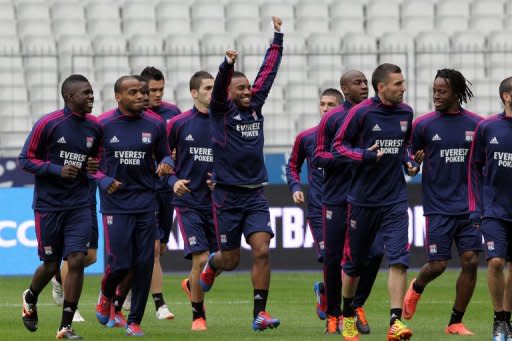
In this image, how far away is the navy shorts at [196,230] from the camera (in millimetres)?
14680

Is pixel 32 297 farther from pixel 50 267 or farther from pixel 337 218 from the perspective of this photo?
pixel 337 218

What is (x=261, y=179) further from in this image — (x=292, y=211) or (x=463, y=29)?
(x=463, y=29)

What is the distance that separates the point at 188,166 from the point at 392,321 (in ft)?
12.8

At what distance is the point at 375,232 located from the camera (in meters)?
12.6

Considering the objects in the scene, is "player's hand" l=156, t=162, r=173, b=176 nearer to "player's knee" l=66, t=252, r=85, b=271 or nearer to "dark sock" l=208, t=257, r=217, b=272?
"player's knee" l=66, t=252, r=85, b=271

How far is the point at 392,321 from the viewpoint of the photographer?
1176 cm

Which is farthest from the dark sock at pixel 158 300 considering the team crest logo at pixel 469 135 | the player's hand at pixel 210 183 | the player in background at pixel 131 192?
the team crest logo at pixel 469 135

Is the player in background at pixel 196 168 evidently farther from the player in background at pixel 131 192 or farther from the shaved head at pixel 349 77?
the shaved head at pixel 349 77

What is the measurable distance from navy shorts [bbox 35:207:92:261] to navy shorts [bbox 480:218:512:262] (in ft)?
12.0

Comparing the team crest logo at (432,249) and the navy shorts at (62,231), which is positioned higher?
the navy shorts at (62,231)

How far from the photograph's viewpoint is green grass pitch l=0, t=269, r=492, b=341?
523 inches

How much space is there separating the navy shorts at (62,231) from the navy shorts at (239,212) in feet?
4.24

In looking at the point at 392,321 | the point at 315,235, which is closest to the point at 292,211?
the point at 315,235

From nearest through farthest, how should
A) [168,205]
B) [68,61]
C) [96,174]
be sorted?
[96,174], [168,205], [68,61]
